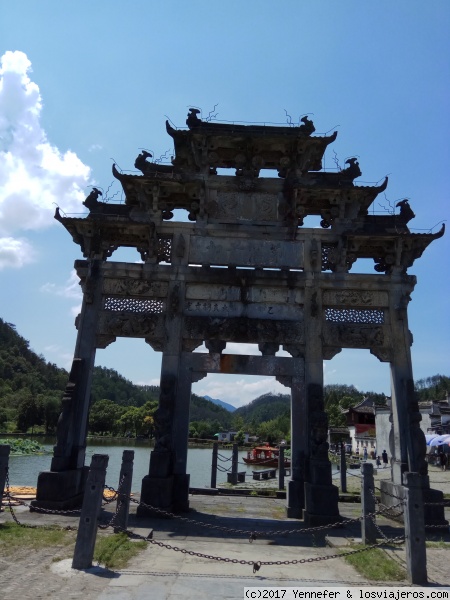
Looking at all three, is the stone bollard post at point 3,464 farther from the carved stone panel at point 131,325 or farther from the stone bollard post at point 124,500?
the carved stone panel at point 131,325

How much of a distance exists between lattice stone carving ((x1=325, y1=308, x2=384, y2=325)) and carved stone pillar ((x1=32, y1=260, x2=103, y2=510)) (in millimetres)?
6160

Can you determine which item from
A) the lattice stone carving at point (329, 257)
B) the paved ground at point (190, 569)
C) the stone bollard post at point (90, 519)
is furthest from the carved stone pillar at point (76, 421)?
the lattice stone carving at point (329, 257)

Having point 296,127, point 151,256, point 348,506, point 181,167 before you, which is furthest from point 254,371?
point 296,127

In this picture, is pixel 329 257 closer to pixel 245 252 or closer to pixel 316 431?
pixel 245 252

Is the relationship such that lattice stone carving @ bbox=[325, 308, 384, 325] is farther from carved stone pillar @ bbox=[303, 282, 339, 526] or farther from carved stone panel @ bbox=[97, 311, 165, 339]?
carved stone panel @ bbox=[97, 311, 165, 339]

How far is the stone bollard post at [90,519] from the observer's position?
547 centimetres

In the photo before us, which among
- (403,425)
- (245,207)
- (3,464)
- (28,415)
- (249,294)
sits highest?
(245,207)

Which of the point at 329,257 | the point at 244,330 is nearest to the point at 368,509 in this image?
the point at 244,330

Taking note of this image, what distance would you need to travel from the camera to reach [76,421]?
10.8 m

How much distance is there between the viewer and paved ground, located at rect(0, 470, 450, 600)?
15.6 feet

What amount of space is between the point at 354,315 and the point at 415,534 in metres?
6.73

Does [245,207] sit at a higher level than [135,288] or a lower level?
higher

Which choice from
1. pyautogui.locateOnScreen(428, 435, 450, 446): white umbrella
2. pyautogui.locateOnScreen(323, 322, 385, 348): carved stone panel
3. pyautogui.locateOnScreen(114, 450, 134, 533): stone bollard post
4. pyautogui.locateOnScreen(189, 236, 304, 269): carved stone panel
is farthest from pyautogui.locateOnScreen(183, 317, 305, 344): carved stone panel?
pyautogui.locateOnScreen(428, 435, 450, 446): white umbrella

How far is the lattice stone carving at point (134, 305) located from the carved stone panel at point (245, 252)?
59.2 inches
